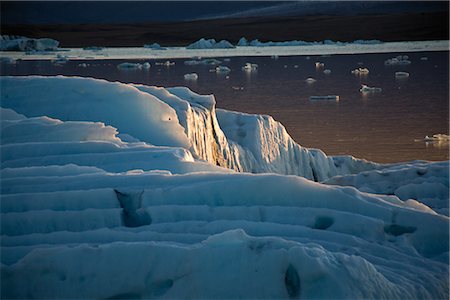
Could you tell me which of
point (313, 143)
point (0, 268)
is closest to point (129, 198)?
point (0, 268)

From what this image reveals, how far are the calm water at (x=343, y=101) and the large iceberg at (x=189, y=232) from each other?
7031 millimetres

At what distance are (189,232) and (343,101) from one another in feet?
50.1

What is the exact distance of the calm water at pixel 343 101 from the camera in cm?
1241

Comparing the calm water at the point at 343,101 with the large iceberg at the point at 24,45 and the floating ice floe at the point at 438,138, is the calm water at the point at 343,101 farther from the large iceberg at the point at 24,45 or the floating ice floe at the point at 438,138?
the large iceberg at the point at 24,45

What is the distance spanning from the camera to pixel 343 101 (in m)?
18.7

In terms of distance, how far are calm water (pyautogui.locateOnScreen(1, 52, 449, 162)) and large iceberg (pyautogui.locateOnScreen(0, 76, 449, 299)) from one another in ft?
23.1

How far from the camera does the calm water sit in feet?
40.7

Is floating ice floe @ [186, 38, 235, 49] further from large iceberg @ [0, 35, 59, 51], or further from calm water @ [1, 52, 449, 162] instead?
calm water @ [1, 52, 449, 162]

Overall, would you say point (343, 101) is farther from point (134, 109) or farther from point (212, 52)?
point (212, 52)

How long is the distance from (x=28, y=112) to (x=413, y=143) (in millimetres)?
7306

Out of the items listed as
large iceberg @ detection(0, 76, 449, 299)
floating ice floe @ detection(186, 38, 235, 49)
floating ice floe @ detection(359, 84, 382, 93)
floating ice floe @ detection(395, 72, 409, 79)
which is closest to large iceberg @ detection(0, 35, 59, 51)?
floating ice floe @ detection(186, 38, 235, 49)

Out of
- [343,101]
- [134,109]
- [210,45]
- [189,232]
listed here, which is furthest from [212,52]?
[189,232]

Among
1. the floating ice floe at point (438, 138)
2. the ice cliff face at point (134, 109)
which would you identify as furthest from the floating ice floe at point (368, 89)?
the ice cliff face at point (134, 109)

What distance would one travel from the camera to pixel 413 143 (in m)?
12.3
